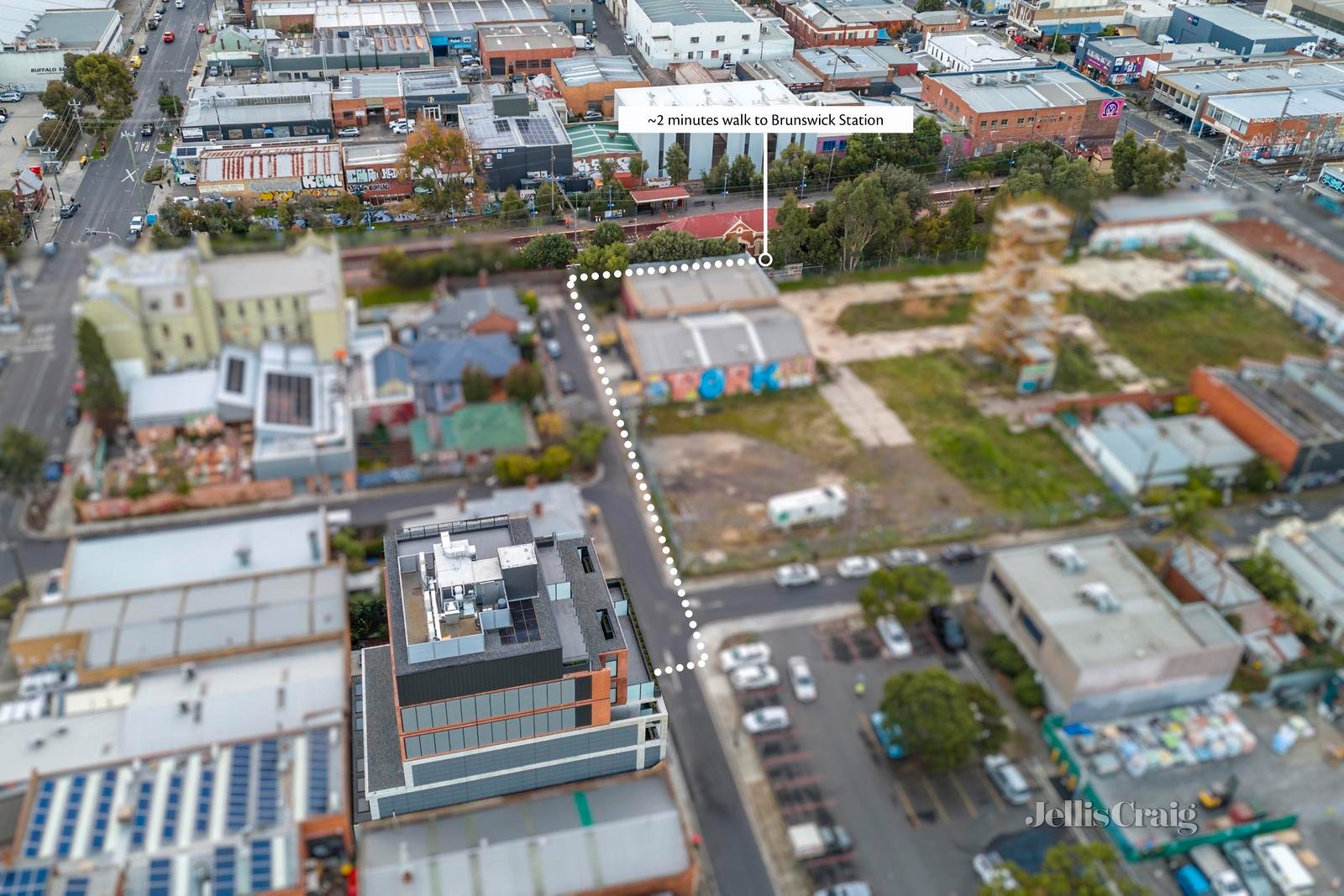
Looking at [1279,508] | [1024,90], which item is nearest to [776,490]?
[1279,508]

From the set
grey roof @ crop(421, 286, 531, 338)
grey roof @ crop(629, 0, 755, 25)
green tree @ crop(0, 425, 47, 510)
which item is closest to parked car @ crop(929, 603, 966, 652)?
grey roof @ crop(421, 286, 531, 338)

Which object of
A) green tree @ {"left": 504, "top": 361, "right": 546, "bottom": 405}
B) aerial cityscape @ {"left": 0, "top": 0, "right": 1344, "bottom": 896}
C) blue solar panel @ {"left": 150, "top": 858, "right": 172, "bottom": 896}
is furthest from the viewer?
green tree @ {"left": 504, "top": 361, "right": 546, "bottom": 405}

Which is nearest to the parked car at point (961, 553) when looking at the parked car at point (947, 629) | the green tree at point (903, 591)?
the green tree at point (903, 591)

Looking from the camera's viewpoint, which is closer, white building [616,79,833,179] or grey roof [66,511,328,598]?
grey roof [66,511,328,598]

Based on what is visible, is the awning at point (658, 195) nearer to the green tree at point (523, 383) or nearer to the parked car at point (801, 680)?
the green tree at point (523, 383)

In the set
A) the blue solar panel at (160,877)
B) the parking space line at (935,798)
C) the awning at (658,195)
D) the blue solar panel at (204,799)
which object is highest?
the awning at (658,195)

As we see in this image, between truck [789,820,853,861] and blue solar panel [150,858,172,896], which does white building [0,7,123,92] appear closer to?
blue solar panel [150,858,172,896]
